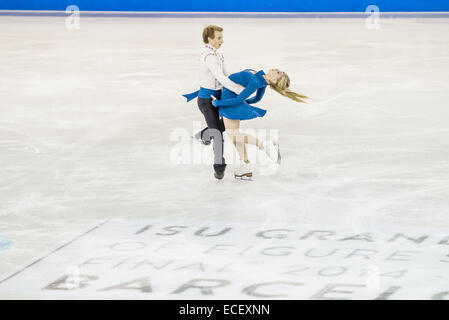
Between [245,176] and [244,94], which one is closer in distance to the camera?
[244,94]

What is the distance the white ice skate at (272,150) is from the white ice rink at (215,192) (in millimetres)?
109

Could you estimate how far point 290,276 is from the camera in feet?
13.6

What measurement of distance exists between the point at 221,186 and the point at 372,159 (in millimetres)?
1481

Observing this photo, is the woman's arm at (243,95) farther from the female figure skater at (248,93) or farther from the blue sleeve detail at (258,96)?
the blue sleeve detail at (258,96)

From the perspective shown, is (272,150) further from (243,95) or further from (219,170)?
(243,95)

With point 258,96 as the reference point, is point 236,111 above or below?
below

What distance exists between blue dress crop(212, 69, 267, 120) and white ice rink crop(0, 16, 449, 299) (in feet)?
1.79

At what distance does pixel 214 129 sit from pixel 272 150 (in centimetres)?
98

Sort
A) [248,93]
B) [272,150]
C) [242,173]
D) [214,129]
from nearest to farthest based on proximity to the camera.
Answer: [248,93] → [214,129] → [242,173] → [272,150]

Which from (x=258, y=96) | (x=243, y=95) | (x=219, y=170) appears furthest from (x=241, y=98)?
(x=219, y=170)

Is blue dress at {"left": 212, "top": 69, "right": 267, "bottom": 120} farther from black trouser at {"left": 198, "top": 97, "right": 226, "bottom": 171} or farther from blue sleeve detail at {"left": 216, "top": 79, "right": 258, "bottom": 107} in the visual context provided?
black trouser at {"left": 198, "top": 97, "right": 226, "bottom": 171}

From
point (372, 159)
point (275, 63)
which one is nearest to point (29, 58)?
point (275, 63)

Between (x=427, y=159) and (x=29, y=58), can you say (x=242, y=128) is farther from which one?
(x=29, y=58)

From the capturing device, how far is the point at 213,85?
Result: 5992 mm
